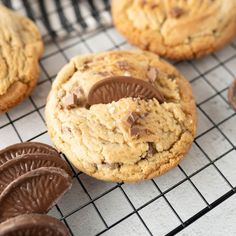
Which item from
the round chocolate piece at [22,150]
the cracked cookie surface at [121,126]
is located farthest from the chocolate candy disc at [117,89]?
the round chocolate piece at [22,150]

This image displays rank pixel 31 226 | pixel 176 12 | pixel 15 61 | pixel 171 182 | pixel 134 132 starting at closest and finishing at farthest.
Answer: pixel 31 226
pixel 134 132
pixel 171 182
pixel 15 61
pixel 176 12

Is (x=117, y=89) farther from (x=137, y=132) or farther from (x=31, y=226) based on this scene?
(x=31, y=226)

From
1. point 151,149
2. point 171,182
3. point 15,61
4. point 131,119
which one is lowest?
point 171,182

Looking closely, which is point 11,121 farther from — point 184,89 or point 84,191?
point 184,89

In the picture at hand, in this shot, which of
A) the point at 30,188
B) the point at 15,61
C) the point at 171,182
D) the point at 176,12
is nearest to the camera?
the point at 30,188

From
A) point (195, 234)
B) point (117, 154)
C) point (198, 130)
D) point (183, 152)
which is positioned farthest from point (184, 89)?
point (195, 234)

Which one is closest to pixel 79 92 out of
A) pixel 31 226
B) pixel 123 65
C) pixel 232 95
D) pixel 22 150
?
pixel 123 65
